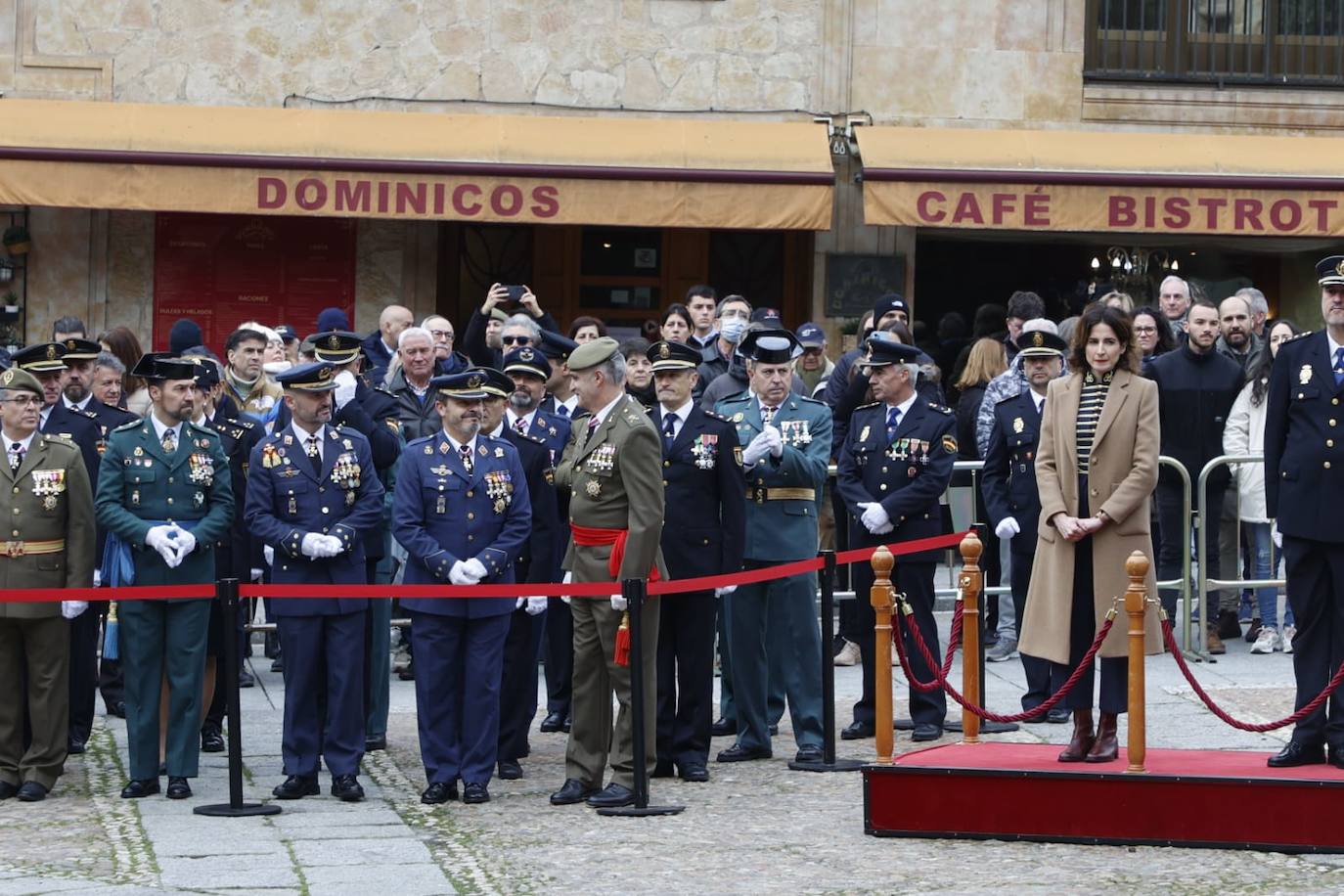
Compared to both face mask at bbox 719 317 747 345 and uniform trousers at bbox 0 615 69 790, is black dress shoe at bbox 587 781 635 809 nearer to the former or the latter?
uniform trousers at bbox 0 615 69 790

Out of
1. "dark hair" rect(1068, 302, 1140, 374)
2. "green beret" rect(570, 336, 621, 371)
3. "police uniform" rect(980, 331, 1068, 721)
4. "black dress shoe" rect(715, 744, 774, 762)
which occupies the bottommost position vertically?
"black dress shoe" rect(715, 744, 774, 762)

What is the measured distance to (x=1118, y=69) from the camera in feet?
63.1

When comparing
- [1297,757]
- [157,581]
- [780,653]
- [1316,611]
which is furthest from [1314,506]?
[157,581]

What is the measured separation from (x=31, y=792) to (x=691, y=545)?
3135mm

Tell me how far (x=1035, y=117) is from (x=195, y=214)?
7.15 m

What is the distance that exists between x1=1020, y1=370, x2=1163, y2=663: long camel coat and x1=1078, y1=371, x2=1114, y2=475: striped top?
24 millimetres

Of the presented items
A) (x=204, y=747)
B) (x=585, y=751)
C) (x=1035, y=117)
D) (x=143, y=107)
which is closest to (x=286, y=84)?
(x=143, y=107)

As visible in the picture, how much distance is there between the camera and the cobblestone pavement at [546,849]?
26.7ft

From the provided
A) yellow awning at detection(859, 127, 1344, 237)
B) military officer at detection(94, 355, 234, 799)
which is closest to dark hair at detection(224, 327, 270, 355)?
military officer at detection(94, 355, 234, 799)

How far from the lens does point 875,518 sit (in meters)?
10.9

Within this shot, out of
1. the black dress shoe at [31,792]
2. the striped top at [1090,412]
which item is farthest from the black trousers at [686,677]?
the black dress shoe at [31,792]

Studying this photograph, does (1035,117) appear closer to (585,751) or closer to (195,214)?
(195,214)

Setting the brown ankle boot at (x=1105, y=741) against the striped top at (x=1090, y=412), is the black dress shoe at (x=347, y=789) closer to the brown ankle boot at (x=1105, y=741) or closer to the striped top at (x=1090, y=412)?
the brown ankle boot at (x=1105, y=741)

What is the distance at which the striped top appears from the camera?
9.46 m
